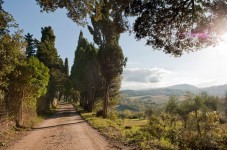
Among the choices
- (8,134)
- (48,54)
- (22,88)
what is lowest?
(8,134)

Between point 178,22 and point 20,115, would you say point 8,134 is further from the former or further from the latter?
point 178,22

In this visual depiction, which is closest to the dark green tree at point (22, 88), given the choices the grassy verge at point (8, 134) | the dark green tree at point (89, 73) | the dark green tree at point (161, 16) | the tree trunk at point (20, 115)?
the tree trunk at point (20, 115)

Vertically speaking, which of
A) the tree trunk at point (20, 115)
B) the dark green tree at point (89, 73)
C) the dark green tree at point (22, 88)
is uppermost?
the dark green tree at point (89, 73)

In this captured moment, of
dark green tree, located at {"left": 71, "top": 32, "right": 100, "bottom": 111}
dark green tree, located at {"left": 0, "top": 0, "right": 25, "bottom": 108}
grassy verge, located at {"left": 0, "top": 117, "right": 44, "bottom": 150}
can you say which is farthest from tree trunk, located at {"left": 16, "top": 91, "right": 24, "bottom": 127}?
dark green tree, located at {"left": 71, "top": 32, "right": 100, "bottom": 111}

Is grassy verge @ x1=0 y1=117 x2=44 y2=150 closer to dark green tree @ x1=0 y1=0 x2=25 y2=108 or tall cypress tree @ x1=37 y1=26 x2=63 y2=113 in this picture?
dark green tree @ x1=0 y1=0 x2=25 y2=108

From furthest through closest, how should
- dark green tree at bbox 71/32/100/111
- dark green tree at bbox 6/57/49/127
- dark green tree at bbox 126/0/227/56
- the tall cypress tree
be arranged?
1. dark green tree at bbox 71/32/100/111
2. the tall cypress tree
3. dark green tree at bbox 6/57/49/127
4. dark green tree at bbox 126/0/227/56

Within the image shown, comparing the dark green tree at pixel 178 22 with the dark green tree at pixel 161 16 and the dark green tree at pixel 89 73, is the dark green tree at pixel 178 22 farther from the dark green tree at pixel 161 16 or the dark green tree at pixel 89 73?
the dark green tree at pixel 89 73

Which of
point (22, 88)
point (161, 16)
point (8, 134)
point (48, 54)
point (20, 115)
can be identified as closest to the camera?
point (161, 16)

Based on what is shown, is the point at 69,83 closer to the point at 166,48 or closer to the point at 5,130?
the point at 5,130

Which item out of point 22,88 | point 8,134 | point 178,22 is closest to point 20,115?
point 22,88

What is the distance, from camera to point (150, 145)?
52.7 ft

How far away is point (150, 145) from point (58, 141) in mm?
6048

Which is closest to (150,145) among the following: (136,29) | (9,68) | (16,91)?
(136,29)

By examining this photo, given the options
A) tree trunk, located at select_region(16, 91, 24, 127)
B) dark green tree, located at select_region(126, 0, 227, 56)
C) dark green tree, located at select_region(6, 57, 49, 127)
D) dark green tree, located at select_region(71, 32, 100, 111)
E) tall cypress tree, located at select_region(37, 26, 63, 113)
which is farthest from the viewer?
dark green tree, located at select_region(71, 32, 100, 111)
